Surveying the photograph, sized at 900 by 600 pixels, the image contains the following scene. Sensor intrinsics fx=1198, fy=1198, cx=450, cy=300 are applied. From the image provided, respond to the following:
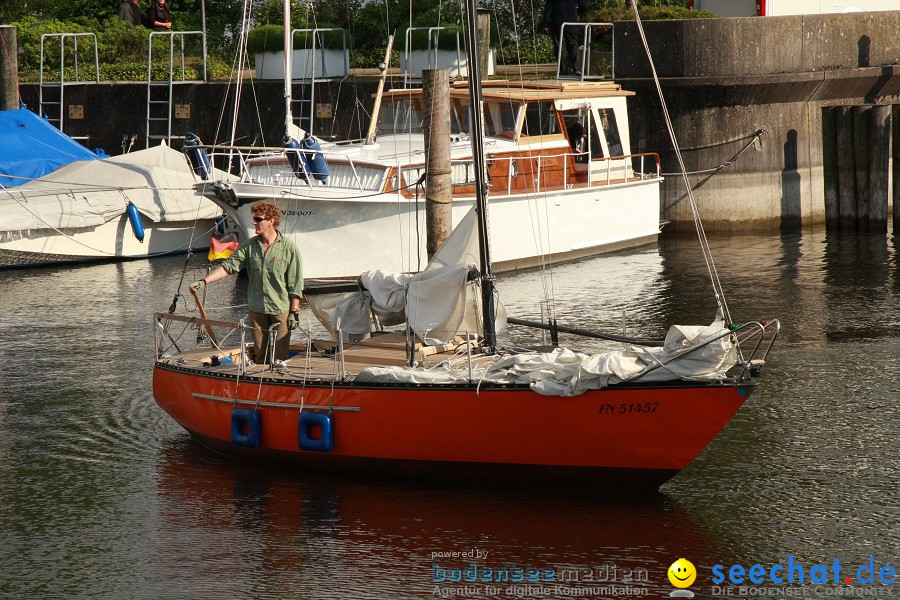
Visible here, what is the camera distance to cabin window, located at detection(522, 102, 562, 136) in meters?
23.0

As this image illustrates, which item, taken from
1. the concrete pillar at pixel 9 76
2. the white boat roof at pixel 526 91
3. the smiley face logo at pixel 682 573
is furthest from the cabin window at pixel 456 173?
the concrete pillar at pixel 9 76

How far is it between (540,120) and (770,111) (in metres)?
6.98

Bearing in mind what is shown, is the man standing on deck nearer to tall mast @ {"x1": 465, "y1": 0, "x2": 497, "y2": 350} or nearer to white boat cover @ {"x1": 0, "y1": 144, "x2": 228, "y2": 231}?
tall mast @ {"x1": 465, "y1": 0, "x2": 497, "y2": 350}

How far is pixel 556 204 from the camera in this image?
23.4m

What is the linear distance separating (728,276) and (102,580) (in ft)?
48.8

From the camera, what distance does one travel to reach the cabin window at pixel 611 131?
957 inches

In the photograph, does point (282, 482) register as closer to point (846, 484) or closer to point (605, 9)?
point (846, 484)

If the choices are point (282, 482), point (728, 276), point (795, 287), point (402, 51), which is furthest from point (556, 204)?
point (282, 482)

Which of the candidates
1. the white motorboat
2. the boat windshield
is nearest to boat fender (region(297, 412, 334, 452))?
the white motorboat

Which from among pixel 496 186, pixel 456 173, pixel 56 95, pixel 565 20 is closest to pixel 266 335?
pixel 456 173

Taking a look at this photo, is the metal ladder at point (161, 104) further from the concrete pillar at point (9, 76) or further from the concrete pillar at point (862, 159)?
the concrete pillar at point (862, 159)

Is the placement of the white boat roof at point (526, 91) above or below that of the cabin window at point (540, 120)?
above

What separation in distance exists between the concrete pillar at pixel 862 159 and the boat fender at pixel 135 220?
15.6 metres

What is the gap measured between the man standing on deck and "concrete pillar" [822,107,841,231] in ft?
61.3
